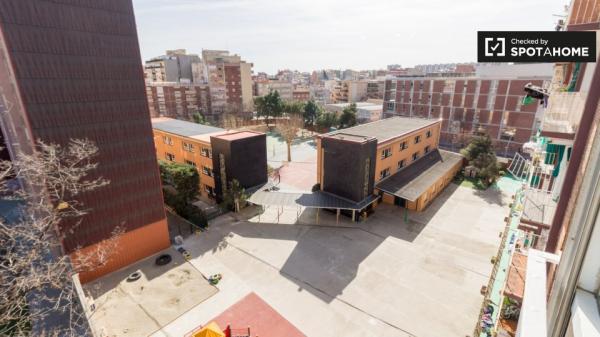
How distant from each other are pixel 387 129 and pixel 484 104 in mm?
29999

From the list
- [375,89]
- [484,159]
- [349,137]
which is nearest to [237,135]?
[349,137]

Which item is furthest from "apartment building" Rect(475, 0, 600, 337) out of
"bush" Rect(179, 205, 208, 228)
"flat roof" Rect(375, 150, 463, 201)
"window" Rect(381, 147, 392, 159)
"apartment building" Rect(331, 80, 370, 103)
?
"apartment building" Rect(331, 80, 370, 103)

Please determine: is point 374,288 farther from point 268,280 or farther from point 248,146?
point 248,146

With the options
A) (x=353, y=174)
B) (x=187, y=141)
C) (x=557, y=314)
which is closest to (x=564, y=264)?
(x=557, y=314)

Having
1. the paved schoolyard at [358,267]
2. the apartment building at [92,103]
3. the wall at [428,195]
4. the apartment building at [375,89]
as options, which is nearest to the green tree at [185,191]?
the paved schoolyard at [358,267]

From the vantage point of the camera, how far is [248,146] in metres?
28.6

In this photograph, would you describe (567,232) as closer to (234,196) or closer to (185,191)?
(234,196)

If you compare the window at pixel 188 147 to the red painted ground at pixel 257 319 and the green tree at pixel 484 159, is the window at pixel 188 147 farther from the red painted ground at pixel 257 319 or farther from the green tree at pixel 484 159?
the green tree at pixel 484 159

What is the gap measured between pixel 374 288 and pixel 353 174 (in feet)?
32.6

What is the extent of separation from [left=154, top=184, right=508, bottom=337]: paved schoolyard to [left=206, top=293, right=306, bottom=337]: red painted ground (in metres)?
0.41

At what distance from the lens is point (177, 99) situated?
7500 cm

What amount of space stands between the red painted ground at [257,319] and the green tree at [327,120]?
4550cm

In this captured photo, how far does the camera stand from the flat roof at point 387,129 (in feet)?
97.1

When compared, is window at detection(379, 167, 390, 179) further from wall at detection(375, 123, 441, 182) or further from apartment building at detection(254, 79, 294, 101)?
apartment building at detection(254, 79, 294, 101)
